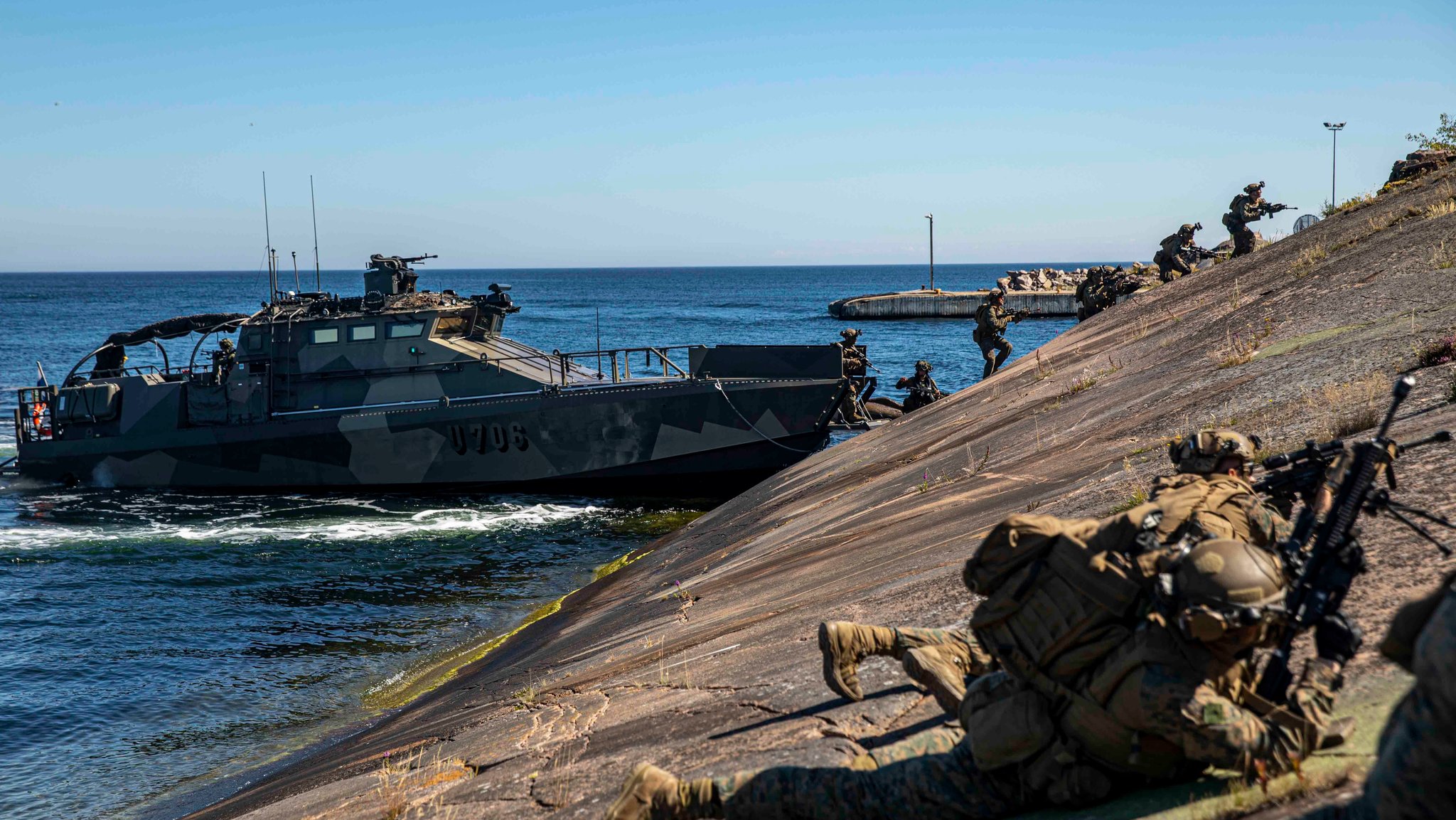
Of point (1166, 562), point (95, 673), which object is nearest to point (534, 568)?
point (95, 673)

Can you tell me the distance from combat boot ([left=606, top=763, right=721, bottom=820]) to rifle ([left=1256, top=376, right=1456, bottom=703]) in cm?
169

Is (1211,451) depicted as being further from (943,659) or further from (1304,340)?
(1304,340)

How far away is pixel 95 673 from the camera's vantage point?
10883 mm

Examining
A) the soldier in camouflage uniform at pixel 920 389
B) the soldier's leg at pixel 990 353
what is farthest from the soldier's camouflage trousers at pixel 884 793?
the soldier's leg at pixel 990 353

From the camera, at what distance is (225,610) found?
13109 mm

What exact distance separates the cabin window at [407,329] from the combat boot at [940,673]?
16667 mm

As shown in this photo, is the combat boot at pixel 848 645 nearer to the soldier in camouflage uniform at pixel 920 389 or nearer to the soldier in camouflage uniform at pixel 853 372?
the soldier in camouflage uniform at pixel 853 372

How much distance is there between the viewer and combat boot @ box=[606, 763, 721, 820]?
337cm

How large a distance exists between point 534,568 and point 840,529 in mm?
6452

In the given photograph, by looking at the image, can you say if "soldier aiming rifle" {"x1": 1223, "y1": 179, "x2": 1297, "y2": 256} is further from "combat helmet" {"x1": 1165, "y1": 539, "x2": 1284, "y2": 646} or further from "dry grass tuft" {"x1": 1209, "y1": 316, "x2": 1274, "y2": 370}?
"combat helmet" {"x1": 1165, "y1": 539, "x2": 1284, "y2": 646}

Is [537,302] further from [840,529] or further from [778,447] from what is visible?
[840,529]

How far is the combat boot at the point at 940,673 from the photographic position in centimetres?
397

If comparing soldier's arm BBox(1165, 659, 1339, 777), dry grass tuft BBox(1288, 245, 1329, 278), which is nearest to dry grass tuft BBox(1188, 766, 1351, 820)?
soldier's arm BBox(1165, 659, 1339, 777)

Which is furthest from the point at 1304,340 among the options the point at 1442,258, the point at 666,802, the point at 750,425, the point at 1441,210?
the point at 750,425
